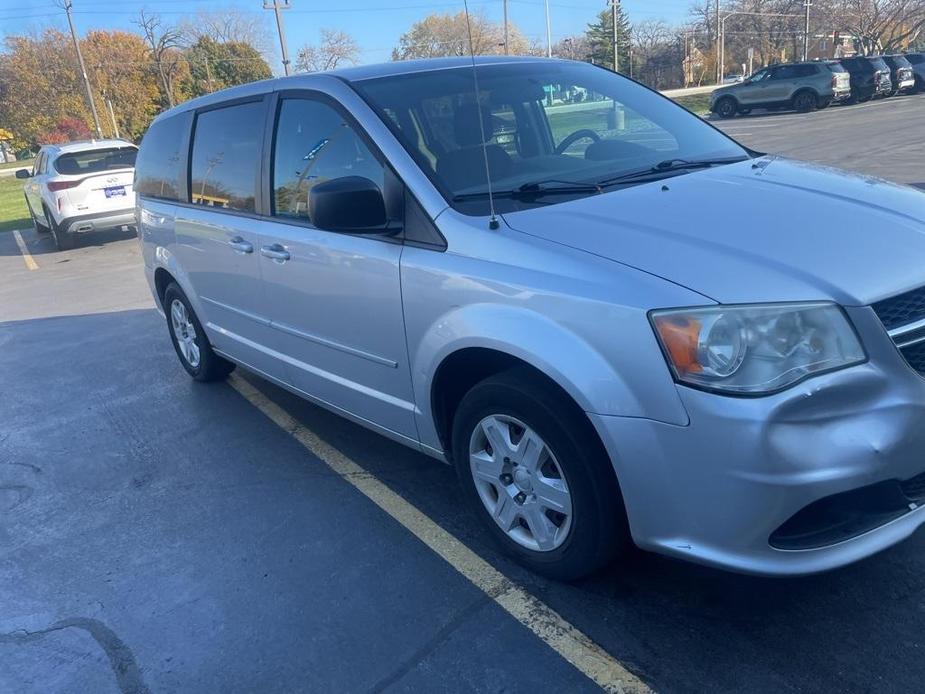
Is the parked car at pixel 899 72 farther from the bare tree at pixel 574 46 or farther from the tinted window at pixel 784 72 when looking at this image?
the bare tree at pixel 574 46

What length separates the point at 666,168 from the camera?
3451 millimetres

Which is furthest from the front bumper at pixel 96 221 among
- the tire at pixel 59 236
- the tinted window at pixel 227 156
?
the tinted window at pixel 227 156

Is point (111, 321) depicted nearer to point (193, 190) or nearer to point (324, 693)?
point (193, 190)

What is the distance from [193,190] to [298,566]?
2708 mm

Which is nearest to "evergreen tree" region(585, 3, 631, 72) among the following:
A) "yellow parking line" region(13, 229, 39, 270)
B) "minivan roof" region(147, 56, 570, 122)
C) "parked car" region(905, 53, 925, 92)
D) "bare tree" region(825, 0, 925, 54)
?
"bare tree" region(825, 0, 925, 54)

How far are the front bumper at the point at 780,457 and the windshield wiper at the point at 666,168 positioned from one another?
1.23m

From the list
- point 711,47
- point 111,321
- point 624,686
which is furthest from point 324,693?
point 711,47

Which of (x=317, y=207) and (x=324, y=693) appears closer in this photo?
(x=324, y=693)

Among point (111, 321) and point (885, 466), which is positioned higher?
point (885, 466)

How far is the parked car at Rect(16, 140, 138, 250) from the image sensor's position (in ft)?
42.7

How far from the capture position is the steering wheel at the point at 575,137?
3.72 metres

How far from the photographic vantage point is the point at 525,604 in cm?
291

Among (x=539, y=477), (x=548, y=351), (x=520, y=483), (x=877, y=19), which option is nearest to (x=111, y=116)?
(x=877, y=19)

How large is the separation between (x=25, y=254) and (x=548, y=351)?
14.1m
